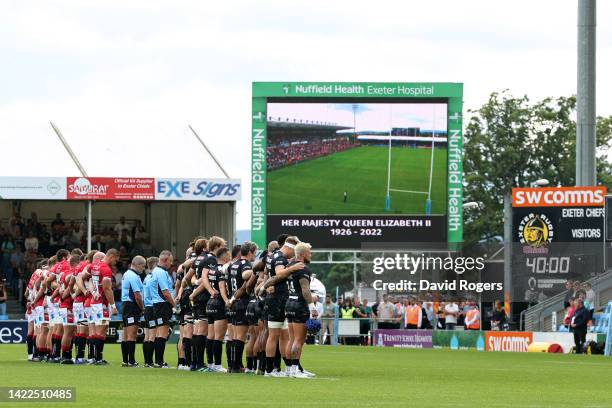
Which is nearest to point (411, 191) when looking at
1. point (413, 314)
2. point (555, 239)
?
point (413, 314)

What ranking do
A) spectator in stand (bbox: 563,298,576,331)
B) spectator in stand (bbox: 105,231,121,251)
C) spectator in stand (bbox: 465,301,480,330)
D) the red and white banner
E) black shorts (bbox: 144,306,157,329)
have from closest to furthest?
black shorts (bbox: 144,306,157,329) < spectator in stand (bbox: 563,298,576,331) < the red and white banner < spectator in stand (bbox: 465,301,480,330) < spectator in stand (bbox: 105,231,121,251)

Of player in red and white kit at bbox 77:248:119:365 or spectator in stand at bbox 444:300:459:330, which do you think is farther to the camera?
spectator in stand at bbox 444:300:459:330

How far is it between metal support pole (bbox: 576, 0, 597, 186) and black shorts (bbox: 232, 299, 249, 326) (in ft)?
78.2

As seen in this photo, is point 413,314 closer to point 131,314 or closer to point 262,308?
point 131,314

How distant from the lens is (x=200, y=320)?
24250 millimetres

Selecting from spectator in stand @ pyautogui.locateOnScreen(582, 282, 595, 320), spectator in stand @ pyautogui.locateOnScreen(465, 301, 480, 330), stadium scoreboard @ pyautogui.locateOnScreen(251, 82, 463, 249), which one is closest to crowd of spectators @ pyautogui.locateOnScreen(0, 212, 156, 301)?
stadium scoreboard @ pyautogui.locateOnScreen(251, 82, 463, 249)

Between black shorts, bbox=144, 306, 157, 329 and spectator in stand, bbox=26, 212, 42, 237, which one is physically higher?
spectator in stand, bbox=26, 212, 42, 237

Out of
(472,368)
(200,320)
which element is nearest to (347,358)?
(472,368)

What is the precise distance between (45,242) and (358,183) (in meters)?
10.1

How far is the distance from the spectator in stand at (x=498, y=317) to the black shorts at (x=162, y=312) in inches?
697

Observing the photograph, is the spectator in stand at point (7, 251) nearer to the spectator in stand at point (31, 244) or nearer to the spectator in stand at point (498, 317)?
the spectator in stand at point (31, 244)

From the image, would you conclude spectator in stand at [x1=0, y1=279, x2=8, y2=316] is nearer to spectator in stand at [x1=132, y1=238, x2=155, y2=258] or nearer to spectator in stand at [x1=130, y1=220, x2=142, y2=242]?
spectator in stand at [x1=132, y1=238, x2=155, y2=258]

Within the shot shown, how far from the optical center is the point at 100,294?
85.7 ft

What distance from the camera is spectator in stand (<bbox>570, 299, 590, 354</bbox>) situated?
3666cm
